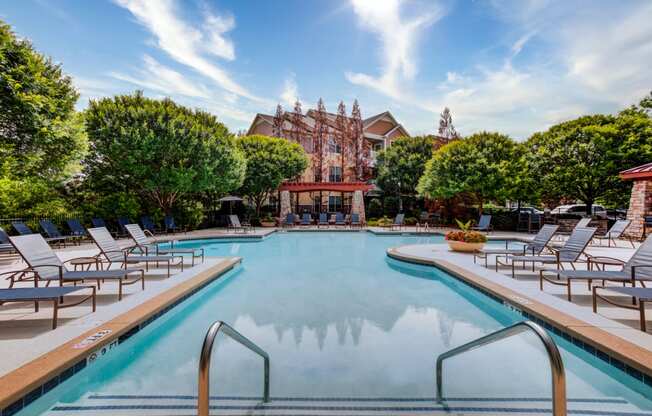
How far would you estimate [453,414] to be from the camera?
2.65m

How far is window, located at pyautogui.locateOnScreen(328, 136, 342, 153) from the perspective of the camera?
98.3 feet

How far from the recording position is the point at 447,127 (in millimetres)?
28547

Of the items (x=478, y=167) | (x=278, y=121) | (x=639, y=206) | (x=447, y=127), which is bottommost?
(x=639, y=206)

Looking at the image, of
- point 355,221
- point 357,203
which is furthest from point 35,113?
point 357,203

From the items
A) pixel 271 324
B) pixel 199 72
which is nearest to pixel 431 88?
pixel 199 72

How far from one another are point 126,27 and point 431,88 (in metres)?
13.3

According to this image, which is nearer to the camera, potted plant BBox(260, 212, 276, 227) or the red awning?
potted plant BBox(260, 212, 276, 227)

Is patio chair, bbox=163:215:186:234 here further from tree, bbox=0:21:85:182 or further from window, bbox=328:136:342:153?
window, bbox=328:136:342:153

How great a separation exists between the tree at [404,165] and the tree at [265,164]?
7037 millimetres

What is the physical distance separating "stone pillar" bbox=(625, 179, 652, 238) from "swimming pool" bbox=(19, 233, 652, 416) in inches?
465

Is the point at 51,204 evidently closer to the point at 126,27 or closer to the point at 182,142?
the point at 182,142

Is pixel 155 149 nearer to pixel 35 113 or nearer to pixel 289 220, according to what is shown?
pixel 35 113

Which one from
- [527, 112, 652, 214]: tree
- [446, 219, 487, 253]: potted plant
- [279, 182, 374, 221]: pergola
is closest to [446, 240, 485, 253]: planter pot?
[446, 219, 487, 253]: potted plant

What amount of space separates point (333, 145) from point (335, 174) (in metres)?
2.65
